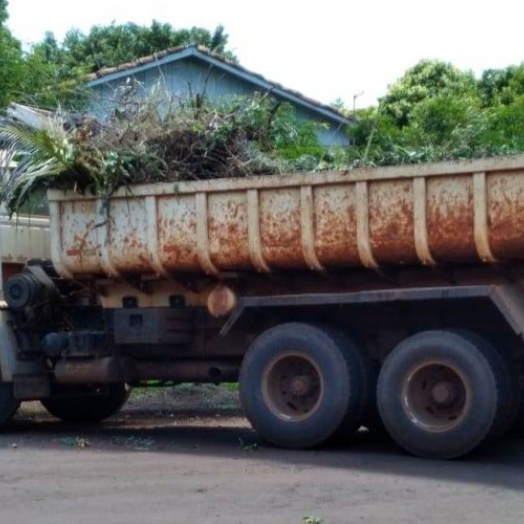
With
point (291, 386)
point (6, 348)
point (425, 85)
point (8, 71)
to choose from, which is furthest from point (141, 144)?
point (425, 85)

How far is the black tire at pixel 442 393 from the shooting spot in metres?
9.94

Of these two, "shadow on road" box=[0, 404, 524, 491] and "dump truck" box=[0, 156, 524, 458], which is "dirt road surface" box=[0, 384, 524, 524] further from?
"dump truck" box=[0, 156, 524, 458]

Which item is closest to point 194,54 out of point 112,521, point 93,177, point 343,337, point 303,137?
point 303,137

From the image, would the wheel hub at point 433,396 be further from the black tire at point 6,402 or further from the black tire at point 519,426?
the black tire at point 6,402

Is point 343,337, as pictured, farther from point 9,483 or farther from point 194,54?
point 194,54

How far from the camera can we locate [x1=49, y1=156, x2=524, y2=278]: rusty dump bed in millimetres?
10055

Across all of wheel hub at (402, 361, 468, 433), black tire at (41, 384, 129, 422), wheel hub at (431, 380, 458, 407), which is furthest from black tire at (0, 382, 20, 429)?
wheel hub at (431, 380, 458, 407)

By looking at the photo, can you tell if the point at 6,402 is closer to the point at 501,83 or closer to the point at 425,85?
the point at 425,85

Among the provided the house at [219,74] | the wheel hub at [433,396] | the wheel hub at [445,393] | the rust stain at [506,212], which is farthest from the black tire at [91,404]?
the house at [219,74]

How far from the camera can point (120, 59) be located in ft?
112

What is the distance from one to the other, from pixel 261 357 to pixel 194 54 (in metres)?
13.7

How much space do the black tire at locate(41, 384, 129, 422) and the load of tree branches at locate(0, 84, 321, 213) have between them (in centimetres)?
226

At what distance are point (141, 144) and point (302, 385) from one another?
105 inches

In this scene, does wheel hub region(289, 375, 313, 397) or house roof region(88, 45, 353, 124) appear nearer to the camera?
wheel hub region(289, 375, 313, 397)
